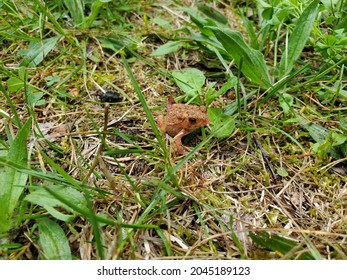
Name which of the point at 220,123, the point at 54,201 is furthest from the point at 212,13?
the point at 54,201

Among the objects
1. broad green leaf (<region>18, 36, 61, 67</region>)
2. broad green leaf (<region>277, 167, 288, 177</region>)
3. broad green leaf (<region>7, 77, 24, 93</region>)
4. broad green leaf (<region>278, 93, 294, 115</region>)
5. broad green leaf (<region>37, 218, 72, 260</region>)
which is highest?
broad green leaf (<region>18, 36, 61, 67</region>)

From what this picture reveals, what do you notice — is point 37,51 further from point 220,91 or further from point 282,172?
point 282,172

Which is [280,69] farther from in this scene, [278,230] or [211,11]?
[278,230]

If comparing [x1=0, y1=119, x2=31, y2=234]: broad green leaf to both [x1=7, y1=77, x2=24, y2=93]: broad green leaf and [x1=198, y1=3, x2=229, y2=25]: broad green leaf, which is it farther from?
[x1=198, y1=3, x2=229, y2=25]: broad green leaf

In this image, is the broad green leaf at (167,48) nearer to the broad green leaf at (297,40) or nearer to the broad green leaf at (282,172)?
the broad green leaf at (297,40)

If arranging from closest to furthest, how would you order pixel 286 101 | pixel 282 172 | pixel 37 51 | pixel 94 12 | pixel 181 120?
pixel 282 172
pixel 181 120
pixel 286 101
pixel 37 51
pixel 94 12

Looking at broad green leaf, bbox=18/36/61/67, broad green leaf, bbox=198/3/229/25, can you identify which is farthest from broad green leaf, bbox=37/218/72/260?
broad green leaf, bbox=198/3/229/25
